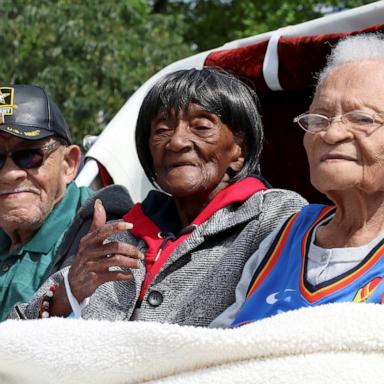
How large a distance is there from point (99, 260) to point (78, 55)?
29.2 feet

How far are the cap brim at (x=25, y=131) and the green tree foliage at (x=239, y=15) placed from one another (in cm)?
1128

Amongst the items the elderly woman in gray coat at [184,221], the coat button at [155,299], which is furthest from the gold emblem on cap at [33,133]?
the coat button at [155,299]

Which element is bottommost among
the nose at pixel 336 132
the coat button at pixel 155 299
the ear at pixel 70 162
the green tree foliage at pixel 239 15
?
the green tree foliage at pixel 239 15

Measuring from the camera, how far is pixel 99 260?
7.52ft

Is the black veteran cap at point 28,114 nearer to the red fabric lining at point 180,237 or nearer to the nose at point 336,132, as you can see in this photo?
the red fabric lining at point 180,237

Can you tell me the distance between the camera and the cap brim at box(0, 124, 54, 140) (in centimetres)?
293

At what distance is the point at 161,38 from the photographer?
39.0 ft

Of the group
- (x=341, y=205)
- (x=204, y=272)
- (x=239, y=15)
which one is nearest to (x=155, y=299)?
(x=204, y=272)

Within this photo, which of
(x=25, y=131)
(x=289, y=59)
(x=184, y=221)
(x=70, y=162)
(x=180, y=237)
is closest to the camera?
(x=180, y=237)

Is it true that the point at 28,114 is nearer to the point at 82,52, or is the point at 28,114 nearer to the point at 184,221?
the point at 184,221

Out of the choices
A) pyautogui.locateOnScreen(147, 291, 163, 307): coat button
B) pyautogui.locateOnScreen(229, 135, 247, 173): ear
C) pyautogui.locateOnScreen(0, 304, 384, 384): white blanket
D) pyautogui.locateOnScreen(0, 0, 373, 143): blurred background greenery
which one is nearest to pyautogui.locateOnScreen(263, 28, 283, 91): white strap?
pyautogui.locateOnScreen(229, 135, 247, 173): ear

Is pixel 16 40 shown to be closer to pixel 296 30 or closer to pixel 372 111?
pixel 296 30

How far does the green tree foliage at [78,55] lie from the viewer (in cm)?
1064

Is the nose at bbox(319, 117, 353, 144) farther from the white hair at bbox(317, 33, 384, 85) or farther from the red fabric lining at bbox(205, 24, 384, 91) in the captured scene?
the red fabric lining at bbox(205, 24, 384, 91)
